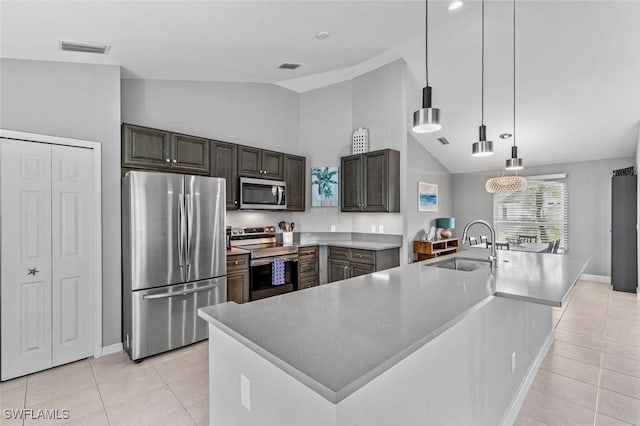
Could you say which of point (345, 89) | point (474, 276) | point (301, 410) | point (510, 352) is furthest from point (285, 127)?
point (301, 410)

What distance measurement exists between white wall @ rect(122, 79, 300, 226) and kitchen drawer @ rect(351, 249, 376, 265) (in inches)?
54.5

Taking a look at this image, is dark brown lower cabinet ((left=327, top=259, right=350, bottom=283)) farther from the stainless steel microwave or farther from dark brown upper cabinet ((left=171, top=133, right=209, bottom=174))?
dark brown upper cabinet ((left=171, top=133, right=209, bottom=174))

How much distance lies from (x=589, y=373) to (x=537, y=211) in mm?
4905

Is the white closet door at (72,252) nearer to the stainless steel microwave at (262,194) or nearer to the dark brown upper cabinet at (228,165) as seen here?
the dark brown upper cabinet at (228,165)

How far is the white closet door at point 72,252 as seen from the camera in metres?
2.81

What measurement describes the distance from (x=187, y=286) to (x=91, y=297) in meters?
0.85

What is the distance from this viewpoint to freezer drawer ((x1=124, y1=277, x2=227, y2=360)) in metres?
2.96

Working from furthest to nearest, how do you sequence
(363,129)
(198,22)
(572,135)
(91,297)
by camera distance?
(572,135) < (363,129) < (91,297) < (198,22)

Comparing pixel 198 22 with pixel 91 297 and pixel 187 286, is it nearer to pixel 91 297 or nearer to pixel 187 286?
pixel 187 286

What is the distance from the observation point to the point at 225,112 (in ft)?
14.8

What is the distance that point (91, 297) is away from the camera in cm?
299

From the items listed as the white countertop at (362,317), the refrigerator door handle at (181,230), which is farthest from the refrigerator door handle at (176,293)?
the white countertop at (362,317)

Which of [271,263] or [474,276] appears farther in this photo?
[271,263]

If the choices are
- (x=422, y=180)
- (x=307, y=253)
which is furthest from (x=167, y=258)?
(x=422, y=180)
